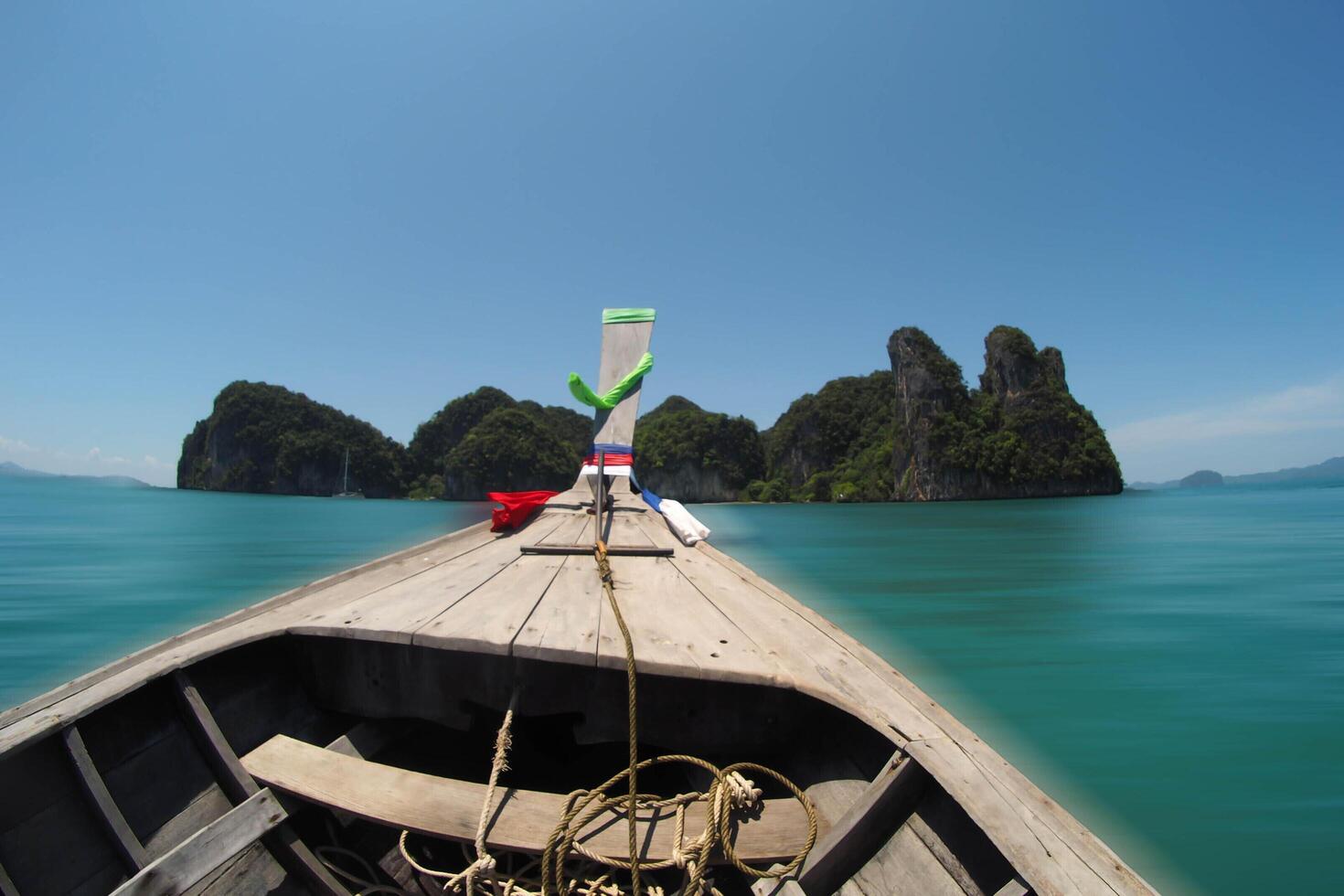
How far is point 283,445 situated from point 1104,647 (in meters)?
81.0

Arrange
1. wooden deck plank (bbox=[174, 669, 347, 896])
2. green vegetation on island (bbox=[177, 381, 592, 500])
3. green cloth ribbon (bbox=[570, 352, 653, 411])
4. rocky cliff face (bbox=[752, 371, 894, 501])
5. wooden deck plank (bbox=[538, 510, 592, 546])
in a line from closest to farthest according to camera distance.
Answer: wooden deck plank (bbox=[174, 669, 347, 896]), wooden deck plank (bbox=[538, 510, 592, 546]), green cloth ribbon (bbox=[570, 352, 653, 411]), green vegetation on island (bbox=[177, 381, 592, 500]), rocky cliff face (bbox=[752, 371, 894, 501])

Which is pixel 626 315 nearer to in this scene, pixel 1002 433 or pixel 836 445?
pixel 1002 433

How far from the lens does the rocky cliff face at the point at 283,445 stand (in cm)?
7025

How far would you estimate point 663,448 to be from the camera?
6906 cm

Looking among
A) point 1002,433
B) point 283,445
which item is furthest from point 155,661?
point 283,445

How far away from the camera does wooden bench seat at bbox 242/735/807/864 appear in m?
1.48

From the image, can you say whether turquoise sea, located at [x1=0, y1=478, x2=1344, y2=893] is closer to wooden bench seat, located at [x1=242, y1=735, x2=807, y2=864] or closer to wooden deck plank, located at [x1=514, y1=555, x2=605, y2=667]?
wooden bench seat, located at [x1=242, y1=735, x2=807, y2=864]

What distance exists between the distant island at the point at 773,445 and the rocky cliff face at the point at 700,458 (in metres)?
0.16

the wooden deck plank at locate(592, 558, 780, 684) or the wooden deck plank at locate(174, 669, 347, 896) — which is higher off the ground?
the wooden deck plank at locate(592, 558, 780, 684)

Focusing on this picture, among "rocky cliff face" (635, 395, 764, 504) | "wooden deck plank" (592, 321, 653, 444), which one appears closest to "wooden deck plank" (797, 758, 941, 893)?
"wooden deck plank" (592, 321, 653, 444)

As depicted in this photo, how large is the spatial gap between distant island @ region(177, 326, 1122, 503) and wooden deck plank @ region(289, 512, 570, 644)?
194 ft

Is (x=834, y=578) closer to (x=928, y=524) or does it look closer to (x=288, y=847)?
(x=288, y=847)

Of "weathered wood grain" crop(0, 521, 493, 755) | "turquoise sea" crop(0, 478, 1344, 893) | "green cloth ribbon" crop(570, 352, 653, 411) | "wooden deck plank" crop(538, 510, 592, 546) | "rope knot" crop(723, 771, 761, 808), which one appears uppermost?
"green cloth ribbon" crop(570, 352, 653, 411)

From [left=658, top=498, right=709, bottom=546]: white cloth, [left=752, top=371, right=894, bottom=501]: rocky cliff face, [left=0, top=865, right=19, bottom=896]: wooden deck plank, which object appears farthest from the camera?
[left=752, top=371, right=894, bottom=501]: rocky cliff face
